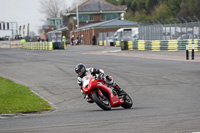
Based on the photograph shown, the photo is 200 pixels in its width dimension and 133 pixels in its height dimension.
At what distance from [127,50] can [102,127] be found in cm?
3554

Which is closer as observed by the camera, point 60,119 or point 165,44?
point 60,119

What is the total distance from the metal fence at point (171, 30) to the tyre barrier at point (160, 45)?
1.86 feet

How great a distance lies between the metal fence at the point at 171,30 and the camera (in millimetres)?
33938

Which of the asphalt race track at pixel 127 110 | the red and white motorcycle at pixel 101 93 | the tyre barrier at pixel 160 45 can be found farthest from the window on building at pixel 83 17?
the red and white motorcycle at pixel 101 93

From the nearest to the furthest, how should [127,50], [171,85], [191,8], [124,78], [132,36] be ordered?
[171,85] → [124,78] → [127,50] → [132,36] → [191,8]

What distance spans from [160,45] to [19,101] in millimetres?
26564

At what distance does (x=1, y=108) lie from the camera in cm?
1113

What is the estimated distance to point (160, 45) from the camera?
37.8m

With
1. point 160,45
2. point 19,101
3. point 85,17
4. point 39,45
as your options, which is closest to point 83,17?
point 85,17

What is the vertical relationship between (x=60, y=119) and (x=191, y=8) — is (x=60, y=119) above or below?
below

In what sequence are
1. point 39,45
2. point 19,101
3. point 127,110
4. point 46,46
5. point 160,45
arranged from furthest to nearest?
point 39,45 < point 46,46 < point 160,45 < point 19,101 < point 127,110

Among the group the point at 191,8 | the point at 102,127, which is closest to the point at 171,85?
the point at 102,127

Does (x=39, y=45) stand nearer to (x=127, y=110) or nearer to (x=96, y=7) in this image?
(x=96, y=7)

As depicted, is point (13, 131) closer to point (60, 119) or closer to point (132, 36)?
point (60, 119)
